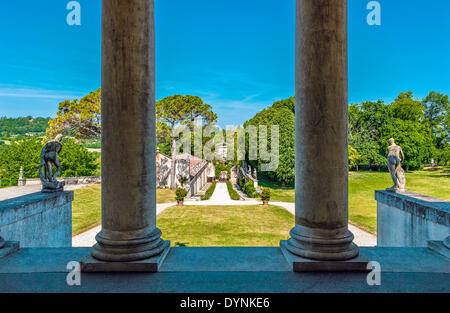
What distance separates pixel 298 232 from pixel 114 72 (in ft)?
20.0

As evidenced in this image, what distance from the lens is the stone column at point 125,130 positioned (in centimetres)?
632

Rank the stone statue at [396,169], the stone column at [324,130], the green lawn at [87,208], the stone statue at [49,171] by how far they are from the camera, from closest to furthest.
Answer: the stone column at [324,130], the stone statue at [49,171], the stone statue at [396,169], the green lawn at [87,208]

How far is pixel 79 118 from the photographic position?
5819 centimetres

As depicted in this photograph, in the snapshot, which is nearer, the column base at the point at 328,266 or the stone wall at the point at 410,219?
the column base at the point at 328,266

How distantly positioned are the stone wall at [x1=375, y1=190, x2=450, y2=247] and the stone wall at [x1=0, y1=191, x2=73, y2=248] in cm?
1688

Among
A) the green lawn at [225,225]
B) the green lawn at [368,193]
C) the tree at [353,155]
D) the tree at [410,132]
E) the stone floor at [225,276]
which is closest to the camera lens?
the stone floor at [225,276]

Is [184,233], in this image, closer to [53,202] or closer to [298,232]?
[53,202]

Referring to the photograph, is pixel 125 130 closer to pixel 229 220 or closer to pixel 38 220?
pixel 38 220

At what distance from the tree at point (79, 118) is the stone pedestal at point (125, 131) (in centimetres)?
5816

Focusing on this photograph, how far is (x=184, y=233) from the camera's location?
2464 cm

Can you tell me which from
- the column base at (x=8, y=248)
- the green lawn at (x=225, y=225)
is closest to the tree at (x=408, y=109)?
the green lawn at (x=225, y=225)

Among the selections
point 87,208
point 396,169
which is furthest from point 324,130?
point 87,208

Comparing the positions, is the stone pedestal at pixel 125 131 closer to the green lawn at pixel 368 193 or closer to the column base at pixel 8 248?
the column base at pixel 8 248
